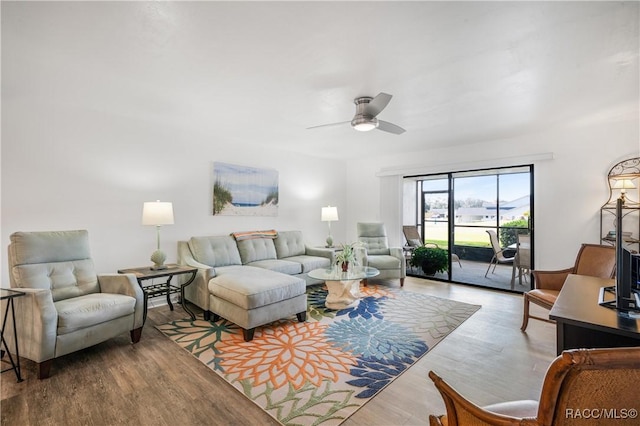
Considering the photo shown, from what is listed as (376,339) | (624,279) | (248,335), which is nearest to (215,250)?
(248,335)

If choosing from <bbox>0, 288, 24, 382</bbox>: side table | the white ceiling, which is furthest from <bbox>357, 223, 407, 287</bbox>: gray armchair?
<bbox>0, 288, 24, 382</bbox>: side table

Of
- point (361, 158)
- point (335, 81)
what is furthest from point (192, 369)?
point (361, 158)

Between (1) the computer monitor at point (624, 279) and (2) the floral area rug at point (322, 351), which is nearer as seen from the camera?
(1) the computer monitor at point (624, 279)

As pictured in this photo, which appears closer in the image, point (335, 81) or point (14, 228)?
point (335, 81)

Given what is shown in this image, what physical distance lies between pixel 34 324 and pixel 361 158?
5546mm

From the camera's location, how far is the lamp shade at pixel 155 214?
3330 mm

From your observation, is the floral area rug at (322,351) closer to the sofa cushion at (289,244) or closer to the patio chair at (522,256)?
the sofa cushion at (289,244)

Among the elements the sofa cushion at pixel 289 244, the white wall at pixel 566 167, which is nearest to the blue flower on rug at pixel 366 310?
the sofa cushion at pixel 289 244

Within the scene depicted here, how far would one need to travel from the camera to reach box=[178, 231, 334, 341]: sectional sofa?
9.64ft

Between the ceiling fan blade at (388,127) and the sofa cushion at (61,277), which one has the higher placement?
the ceiling fan blade at (388,127)

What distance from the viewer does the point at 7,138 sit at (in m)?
2.93

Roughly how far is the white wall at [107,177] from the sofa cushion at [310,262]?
3.08 ft

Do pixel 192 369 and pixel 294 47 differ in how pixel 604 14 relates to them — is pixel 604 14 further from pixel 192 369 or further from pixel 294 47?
pixel 192 369

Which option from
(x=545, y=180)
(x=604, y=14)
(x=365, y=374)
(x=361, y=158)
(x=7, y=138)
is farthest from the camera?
(x=361, y=158)
